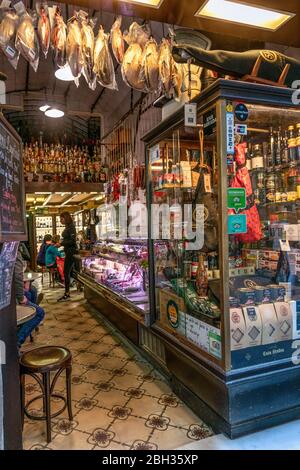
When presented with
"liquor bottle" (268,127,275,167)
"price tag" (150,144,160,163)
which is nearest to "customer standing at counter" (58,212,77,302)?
"price tag" (150,144,160,163)

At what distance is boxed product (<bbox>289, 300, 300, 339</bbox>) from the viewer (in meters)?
2.64

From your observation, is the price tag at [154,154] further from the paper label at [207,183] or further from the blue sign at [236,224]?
the blue sign at [236,224]

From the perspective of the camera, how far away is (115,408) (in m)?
2.88

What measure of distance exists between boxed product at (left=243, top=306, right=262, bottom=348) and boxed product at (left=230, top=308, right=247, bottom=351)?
0.12 feet

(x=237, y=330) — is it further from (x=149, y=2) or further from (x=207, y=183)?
(x=149, y=2)

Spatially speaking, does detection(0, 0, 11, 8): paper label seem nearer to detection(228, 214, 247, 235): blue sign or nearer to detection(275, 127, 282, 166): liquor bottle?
detection(228, 214, 247, 235): blue sign

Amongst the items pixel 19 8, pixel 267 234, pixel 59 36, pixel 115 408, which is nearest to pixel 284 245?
pixel 267 234

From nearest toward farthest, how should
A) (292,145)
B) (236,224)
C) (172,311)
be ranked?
(236,224) → (292,145) → (172,311)

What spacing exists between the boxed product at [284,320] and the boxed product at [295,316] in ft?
0.09

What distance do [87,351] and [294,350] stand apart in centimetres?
263

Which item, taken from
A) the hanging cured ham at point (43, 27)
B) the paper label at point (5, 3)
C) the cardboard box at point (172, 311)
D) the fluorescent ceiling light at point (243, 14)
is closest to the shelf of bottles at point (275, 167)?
the fluorescent ceiling light at point (243, 14)

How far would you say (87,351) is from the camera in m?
4.26

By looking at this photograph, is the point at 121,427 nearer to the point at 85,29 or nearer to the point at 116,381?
the point at 116,381

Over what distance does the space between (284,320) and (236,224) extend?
93 cm
